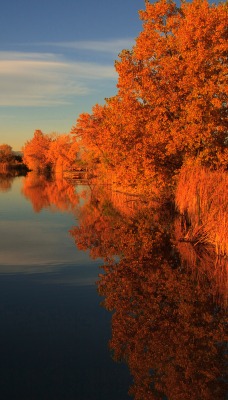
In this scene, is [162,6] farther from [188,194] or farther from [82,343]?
[82,343]

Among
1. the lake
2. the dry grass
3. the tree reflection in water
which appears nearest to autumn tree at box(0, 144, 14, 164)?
the dry grass

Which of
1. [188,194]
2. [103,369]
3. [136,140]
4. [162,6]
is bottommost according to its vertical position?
[103,369]

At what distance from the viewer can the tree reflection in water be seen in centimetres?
725

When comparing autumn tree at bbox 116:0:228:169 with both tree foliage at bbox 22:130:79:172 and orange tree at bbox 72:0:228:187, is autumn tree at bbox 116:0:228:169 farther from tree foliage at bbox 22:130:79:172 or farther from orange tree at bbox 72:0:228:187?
tree foliage at bbox 22:130:79:172

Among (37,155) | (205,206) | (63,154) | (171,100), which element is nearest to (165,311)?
(205,206)

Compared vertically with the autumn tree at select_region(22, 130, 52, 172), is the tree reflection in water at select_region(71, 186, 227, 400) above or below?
below

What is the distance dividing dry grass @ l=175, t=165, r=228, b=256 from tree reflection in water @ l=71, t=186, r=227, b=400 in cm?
73

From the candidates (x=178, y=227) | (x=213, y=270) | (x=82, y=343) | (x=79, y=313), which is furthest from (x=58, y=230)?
(x=82, y=343)

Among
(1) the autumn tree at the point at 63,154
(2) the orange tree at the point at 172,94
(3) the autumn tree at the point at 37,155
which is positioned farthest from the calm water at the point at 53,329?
(3) the autumn tree at the point at 37,155

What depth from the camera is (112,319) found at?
994 centimetres

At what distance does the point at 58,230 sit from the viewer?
76.6 feet

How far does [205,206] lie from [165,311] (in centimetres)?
906

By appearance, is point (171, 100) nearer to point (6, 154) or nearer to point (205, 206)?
point (205, 206)

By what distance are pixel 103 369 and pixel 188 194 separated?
1395 centimetres
